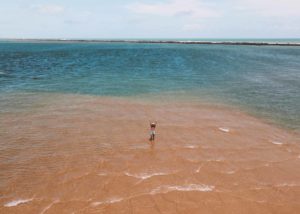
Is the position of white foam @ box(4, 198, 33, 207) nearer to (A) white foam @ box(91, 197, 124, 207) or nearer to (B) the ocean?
(B) the ocean

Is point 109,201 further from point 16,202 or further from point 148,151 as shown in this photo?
point 148,151

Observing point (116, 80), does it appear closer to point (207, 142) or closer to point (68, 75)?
point (68, 75)

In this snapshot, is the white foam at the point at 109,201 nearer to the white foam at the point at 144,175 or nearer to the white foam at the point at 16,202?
the white foam at the point at 144,175

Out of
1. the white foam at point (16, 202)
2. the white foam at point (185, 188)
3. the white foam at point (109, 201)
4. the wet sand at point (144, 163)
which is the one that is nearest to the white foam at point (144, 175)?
the wet sand at point (144, 163)

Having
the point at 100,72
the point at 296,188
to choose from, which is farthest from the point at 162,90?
the point at 296,188

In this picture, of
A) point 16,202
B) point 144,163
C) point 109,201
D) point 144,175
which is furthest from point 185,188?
point 16,202

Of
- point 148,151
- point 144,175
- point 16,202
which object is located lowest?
point 16,202
